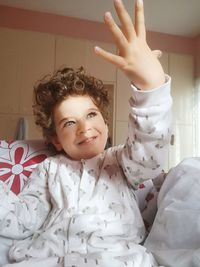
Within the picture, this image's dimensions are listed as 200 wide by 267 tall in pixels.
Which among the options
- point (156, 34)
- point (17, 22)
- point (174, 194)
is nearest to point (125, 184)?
point (174, 194)

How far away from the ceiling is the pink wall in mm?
44

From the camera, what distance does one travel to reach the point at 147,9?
7.09 feet

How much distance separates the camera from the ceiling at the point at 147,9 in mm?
2078

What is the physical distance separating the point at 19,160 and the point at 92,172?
266 mm

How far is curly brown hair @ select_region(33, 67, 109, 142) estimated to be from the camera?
73 cm

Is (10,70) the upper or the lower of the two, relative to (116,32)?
upper

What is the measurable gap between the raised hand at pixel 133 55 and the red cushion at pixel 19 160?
431 mm

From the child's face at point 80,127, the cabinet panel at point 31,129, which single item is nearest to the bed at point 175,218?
the child's face at point 80,127

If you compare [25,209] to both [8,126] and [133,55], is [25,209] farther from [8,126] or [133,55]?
[8,126]

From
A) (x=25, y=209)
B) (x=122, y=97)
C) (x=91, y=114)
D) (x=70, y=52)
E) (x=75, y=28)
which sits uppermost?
(x=75, y=28)

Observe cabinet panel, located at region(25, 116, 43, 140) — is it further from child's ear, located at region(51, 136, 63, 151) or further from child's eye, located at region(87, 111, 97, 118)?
child's eye, located at region(87, 111, 97, 118)

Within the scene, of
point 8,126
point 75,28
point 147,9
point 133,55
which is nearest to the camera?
point 133,55

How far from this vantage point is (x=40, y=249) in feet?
1.82

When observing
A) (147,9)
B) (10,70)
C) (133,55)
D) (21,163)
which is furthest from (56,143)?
(147,9)
